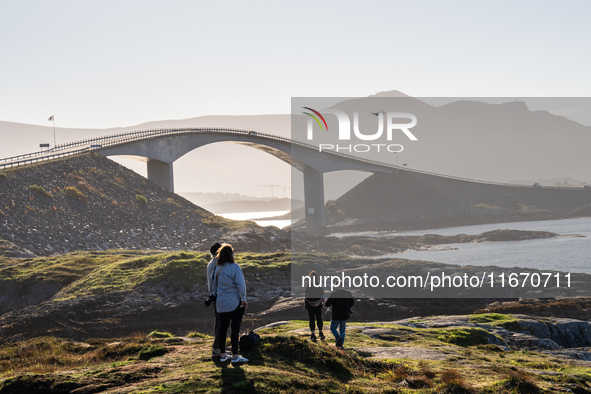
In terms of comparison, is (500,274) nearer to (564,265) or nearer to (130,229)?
(564,265)

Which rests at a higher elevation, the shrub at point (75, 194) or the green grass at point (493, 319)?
the shrub at point (75, 194)

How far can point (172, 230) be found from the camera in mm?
47188

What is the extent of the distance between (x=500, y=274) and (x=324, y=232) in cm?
6606

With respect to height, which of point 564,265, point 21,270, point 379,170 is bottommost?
point 564,265

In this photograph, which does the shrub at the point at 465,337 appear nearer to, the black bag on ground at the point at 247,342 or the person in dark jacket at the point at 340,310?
the person in dark jacket at the point at 340,310

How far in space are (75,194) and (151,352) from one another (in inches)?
1588

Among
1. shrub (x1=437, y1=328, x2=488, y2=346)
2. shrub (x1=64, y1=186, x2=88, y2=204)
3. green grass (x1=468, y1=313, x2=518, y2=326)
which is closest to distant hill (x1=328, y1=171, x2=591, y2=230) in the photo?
shrub (x1=64, y1=186, x2=88, y2=204)

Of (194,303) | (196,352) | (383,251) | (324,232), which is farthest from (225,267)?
(324,232)

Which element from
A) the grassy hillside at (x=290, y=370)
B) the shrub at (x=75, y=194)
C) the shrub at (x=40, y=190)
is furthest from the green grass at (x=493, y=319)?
the shrub at (x=75, y=194)

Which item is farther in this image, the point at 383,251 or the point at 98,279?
the point at 383,251

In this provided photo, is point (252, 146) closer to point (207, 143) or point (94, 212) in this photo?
point (207, 143)

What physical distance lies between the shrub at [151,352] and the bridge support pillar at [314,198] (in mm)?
88271

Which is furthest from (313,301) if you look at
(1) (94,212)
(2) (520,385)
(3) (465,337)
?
(1) (94,212)

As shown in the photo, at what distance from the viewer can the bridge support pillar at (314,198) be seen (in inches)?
3853
